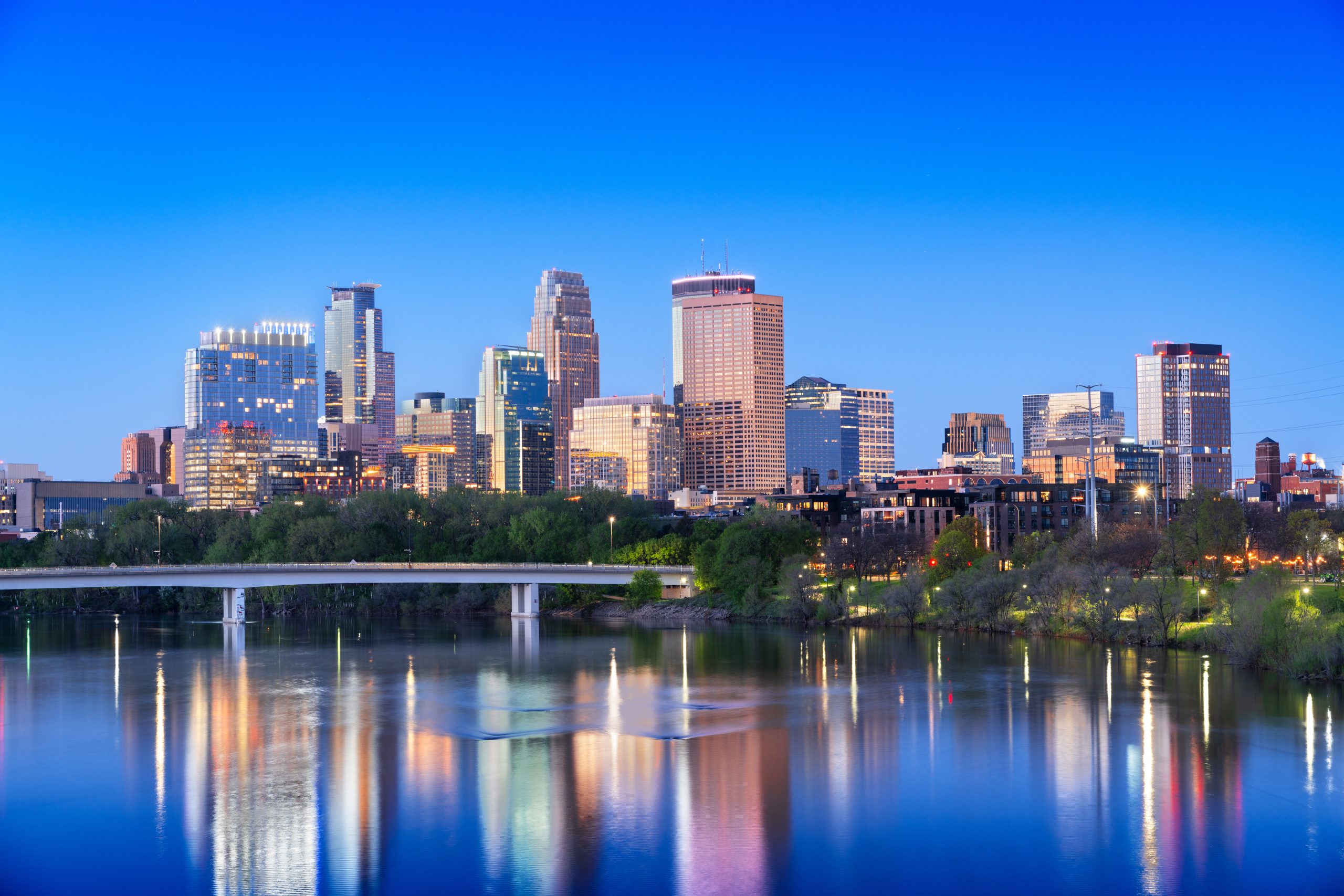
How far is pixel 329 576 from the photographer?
106 meters

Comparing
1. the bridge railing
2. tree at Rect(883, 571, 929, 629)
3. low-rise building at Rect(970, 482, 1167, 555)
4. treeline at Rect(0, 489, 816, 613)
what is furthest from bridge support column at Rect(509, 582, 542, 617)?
low-rise building at Rect(970, 482, 1167, 555)

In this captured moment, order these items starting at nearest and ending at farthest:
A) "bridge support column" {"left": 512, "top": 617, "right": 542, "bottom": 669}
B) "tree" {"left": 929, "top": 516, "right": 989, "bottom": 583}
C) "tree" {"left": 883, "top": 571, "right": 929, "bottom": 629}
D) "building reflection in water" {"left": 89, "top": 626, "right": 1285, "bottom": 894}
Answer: "building reflection in water" {"left": 89, "top": 626, "right": 1285, "bottom": 894}
"bridge support column" {"left": 512, "top": 617, "right": 542, "bottom": 669}
"tree" {"left": 883, "top": 571, "right": 929, "bottom": 629}
"tree" {"left": 929, "top": 516, "right": 989, "bottom": 583}

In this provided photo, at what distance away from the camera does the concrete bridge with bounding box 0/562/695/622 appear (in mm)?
98938

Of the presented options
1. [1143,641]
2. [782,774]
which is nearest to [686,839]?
[782,774]

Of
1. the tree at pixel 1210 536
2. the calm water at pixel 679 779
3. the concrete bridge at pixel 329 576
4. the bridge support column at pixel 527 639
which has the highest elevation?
the tree at pixel 1210 536

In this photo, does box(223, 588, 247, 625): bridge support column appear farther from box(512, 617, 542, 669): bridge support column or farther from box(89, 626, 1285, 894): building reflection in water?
box(89, 626, 1285, 894): building reflection in water

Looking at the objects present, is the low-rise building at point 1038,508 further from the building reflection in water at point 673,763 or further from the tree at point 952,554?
the building reflection in water at point 673,763

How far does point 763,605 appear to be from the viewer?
10775 cm

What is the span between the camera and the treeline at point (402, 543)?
122 m

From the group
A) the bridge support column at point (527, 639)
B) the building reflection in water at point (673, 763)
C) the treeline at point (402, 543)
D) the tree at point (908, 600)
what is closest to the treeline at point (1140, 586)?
the tree at point (908, 600)

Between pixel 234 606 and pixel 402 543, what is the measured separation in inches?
1421

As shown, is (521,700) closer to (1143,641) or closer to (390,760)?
(390,760)

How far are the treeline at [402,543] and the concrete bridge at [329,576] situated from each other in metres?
6.35

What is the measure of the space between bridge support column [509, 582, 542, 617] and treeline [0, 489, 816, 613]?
6918mm
